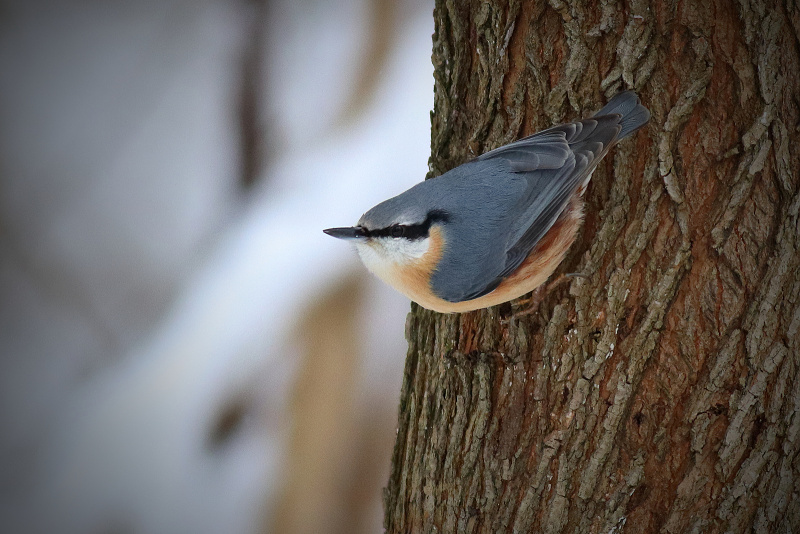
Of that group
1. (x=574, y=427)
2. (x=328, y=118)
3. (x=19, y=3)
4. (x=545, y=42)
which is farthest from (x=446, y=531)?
(x=19, y=3)

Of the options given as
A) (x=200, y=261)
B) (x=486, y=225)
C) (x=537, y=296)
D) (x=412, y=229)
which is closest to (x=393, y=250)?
(x=412, y=229)

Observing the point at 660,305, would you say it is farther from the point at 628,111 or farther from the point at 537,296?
the point at 628,111

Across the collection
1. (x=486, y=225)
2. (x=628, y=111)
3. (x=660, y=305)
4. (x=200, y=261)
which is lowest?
(x=660, y=305)

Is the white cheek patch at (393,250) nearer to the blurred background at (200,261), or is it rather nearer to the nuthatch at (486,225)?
the nuthatch at (486,225)

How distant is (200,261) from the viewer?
1.69m

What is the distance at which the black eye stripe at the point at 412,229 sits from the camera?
3.50ft

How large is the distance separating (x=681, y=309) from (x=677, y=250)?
12cm

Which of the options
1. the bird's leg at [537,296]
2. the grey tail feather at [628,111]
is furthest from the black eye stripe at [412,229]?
the grey tail feather at [628,111]

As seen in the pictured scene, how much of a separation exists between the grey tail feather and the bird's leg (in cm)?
31

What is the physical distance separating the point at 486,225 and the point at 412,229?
0.52 feet

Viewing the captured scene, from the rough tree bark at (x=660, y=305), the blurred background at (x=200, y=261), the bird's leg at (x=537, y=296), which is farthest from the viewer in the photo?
the blurred background at (x=200, y=261)

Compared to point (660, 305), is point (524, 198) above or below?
above

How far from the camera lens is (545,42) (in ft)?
3.67

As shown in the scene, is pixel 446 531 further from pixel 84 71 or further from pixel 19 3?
pixel 19 3
